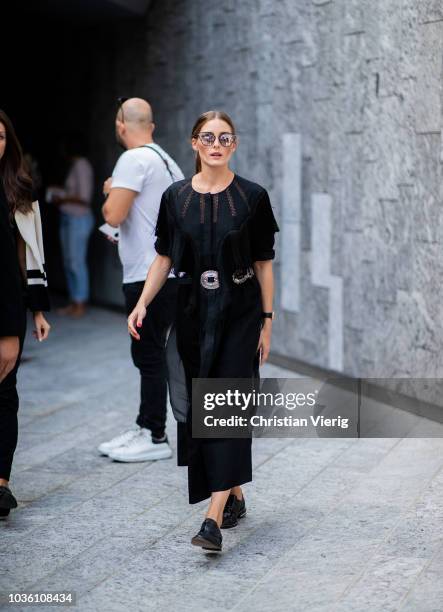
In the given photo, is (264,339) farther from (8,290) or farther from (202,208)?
(8,290)

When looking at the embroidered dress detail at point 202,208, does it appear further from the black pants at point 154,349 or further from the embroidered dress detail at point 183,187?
the black pants at point 154,349

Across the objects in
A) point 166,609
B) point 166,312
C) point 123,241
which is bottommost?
point 166,609

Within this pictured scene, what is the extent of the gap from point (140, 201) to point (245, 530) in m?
1.83

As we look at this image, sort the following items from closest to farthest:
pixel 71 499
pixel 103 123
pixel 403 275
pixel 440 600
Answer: pixel 440 600 → pixel 71 499 → pixel 403 275 → pixel 103 123

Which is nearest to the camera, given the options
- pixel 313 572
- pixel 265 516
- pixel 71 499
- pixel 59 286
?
pixel 313 572

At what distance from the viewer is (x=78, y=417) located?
22.6 ft

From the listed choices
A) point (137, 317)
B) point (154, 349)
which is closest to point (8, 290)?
point (137, 317)

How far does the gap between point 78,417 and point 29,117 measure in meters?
7.49

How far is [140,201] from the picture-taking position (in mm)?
5535

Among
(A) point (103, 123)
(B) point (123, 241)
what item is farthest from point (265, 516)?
(A) point (103, 123)

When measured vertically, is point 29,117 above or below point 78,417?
above

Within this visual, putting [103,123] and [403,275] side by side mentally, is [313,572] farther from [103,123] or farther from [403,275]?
[103,123]

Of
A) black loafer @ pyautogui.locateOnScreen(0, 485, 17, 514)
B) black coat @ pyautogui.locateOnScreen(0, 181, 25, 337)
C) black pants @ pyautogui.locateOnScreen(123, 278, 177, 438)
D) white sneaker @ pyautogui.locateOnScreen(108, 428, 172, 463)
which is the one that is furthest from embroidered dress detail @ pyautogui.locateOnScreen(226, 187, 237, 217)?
white sneaker @ pyautogui.locateOnScreen(108, 428, 172, 463)

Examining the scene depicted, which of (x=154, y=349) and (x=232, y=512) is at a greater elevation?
(x=154, y=349)
